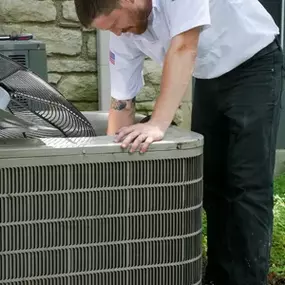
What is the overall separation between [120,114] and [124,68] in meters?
0.18

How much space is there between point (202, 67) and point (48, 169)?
2.70 ft

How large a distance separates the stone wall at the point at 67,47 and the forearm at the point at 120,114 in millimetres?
2330

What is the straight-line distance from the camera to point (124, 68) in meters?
2.74

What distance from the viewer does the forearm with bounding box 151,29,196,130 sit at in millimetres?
2264

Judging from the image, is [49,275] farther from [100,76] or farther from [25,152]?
[100,76]

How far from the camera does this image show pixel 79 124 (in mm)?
2432

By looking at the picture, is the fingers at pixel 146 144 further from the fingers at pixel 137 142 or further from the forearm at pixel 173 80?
the forearm at pixel 173 80

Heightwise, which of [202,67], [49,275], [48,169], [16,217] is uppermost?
[202,67]

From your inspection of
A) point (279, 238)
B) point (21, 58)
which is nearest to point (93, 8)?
point (21, 58)

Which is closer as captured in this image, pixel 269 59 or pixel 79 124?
pixel 79 124

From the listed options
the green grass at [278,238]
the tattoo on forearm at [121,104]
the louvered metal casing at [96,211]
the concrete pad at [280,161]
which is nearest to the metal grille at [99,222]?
the louvered metal casing at [96,211]

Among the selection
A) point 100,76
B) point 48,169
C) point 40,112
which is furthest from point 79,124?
point 100,76

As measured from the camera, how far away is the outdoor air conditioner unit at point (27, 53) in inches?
147

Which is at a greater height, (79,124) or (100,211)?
(79,124)
